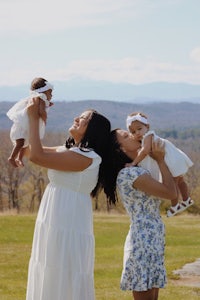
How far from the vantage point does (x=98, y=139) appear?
4812 millimetres

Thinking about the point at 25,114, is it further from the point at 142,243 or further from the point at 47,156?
the point at 142,243

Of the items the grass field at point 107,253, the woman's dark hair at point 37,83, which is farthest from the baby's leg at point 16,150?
the grass field at point 107,253

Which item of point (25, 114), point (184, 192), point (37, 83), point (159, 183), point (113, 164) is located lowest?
point (184, 192)

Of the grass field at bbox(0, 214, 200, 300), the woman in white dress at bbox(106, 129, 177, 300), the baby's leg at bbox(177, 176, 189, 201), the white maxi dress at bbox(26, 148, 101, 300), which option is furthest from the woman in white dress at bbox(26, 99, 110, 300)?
the grass field at bbox(0, 214, 200, 300)

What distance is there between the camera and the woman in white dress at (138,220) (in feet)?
16.0

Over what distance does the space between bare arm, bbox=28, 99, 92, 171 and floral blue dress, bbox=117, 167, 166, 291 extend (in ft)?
1.07

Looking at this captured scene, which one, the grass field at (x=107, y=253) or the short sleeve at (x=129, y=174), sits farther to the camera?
the grass field at (x=107, y=253)

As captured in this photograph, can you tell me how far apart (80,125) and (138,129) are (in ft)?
1.44

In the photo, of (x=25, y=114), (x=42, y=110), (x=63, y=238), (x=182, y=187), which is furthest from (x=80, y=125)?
(x=182, y=187)

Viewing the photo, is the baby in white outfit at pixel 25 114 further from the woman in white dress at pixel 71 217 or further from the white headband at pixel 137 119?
the white headband at pixel 137 119

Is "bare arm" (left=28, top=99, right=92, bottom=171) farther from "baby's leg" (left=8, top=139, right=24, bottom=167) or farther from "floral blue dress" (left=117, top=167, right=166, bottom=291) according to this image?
"floral blue dress" (left=117, top=167, right=166, bottom=291)

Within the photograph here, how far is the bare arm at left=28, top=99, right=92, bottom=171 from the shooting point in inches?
182

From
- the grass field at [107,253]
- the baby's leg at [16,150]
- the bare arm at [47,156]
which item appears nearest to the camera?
the bare arm at [47,156]

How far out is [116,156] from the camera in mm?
4902
